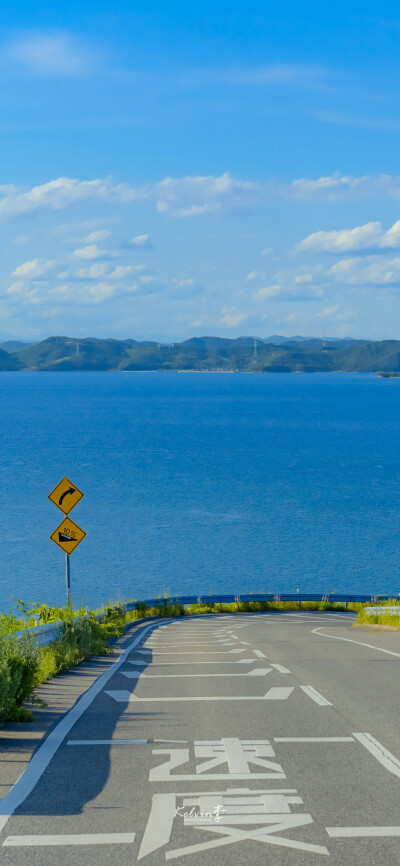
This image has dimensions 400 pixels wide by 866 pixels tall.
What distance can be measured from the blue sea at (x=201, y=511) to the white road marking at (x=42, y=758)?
11068mm

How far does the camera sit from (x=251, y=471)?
91062 millimetres

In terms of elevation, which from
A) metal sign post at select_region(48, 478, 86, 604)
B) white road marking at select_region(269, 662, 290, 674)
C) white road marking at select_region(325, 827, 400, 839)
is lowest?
white road marking at select_region(269, 662, 290, 674)

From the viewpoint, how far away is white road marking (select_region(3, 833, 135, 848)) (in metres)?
4.91

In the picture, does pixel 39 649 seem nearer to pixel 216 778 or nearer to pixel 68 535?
pixel 216 778

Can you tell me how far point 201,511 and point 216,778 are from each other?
6311cm

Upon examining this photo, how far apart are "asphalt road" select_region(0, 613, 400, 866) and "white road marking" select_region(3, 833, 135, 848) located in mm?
12

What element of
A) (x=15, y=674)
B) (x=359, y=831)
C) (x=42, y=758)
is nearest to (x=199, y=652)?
(x=15, y=674)

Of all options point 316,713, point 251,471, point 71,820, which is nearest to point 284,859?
point 71,820

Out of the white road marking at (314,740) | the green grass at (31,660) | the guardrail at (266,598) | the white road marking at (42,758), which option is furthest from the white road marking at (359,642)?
the guardrail at (266,598)

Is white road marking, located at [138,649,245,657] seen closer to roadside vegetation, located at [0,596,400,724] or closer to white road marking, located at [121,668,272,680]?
roadside vegetation, located at [0,596,400,724]

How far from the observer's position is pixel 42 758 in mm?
6672

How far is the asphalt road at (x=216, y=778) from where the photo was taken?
4.84 m

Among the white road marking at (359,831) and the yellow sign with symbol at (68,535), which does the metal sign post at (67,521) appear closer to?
the yellow sign with symbol at (68,535)

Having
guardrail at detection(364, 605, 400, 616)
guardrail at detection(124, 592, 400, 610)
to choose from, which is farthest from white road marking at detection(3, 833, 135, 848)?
guardrail at detection(124, 592, 400, 610)
